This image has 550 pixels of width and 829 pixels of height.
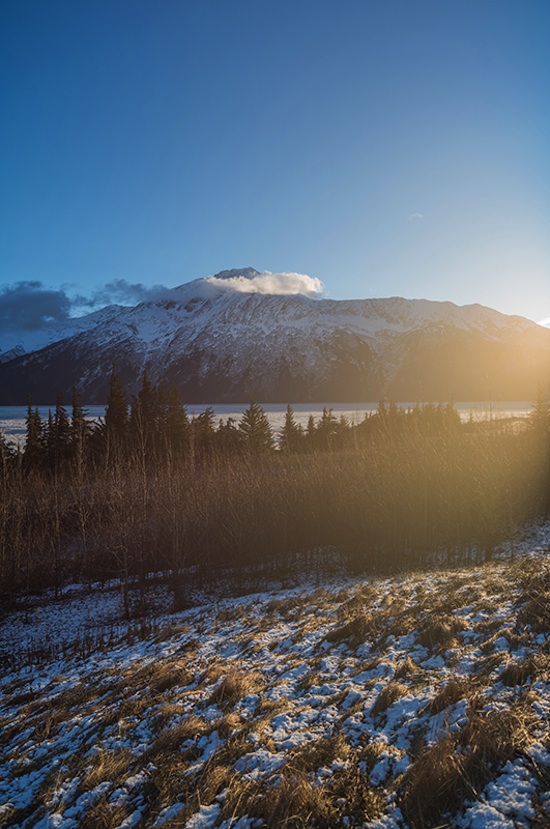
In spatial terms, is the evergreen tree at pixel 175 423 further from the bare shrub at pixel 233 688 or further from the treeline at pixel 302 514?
the bare shrub at pixel 233 688

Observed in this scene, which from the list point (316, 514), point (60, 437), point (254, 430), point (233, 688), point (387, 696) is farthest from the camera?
point (254, 430)

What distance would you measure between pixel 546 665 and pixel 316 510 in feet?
49.7

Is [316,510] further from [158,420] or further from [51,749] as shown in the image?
[158,420]

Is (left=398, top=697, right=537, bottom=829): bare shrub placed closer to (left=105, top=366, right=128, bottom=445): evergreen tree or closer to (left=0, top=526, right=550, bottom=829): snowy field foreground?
(left=0, top=526, right=550, bottom=829): snowy field foreground

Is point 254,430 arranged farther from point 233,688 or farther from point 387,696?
point 387,696

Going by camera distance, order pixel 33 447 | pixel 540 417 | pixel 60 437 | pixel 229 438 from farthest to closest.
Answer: pixel 229 438
pixel 60 437
pixel 33 447
pixel 540 417

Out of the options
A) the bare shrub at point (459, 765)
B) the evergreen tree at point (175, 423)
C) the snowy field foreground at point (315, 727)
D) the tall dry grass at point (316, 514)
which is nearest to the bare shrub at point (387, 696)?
the snowy field foreground at point (315, 727)

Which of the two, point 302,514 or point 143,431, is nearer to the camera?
point 302,514

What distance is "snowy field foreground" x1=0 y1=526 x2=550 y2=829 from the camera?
2.99 metres

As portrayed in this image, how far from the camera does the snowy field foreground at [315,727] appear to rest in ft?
9.81

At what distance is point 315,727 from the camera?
13.1 ft

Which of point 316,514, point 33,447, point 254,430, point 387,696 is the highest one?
point 254,430

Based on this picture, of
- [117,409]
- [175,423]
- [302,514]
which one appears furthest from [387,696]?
[117,409]

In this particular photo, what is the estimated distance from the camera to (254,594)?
1381 cm
